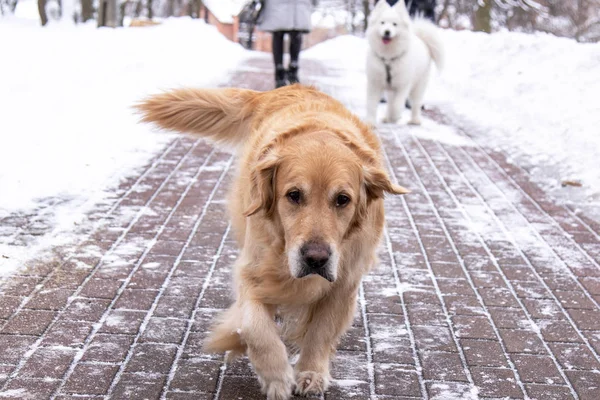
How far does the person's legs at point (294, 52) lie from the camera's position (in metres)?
10.9

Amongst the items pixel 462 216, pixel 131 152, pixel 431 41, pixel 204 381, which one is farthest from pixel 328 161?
pixel 431 41

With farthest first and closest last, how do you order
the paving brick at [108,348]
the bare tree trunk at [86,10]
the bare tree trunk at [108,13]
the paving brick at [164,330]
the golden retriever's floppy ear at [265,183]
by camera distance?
1. the bare tree trunk at [86,10]
2. the bare tree trunk at [108,13]
3. the paving brick at [164,330]
4. the paving brick at [108,348]
5. the golden retriever's floppy ear at [265,183]

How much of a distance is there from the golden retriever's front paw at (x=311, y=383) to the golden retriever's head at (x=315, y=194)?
1.67ft

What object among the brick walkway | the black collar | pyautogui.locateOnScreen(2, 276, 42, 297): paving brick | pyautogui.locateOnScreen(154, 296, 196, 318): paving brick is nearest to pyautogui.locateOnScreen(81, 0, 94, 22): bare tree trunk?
the black collar

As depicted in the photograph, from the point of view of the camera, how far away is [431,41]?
10.9 meters

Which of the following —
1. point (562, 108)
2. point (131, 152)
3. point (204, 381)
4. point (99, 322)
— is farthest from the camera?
point (562, 108)

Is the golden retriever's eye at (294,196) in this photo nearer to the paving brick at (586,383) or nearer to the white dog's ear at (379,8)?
the paving brick at (586,383)

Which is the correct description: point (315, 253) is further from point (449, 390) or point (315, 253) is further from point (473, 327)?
point (473, 327)

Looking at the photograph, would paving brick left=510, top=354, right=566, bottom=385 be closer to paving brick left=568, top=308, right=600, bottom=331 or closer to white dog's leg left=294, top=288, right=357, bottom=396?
paving brick left=568, top=308, right=600, bottom=331

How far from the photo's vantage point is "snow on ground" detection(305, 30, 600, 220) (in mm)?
7586

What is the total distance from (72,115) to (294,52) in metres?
3.86

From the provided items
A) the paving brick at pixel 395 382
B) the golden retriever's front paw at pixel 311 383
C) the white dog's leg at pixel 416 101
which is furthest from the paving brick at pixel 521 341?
the white dog's leg at pixel 416 101

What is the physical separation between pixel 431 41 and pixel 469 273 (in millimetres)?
6758

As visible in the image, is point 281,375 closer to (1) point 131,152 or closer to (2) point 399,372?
(2) point 399,372
